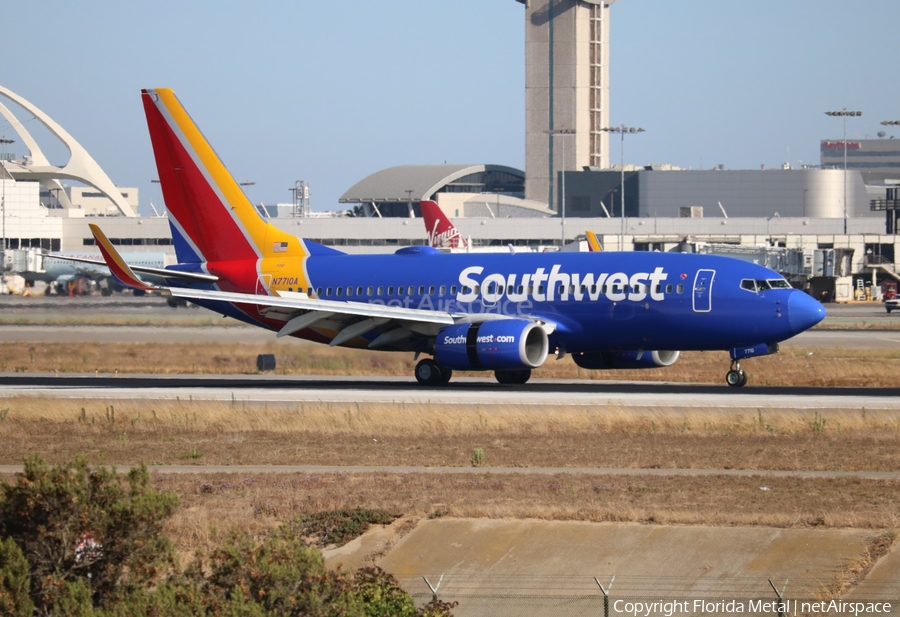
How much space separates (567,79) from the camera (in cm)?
18250

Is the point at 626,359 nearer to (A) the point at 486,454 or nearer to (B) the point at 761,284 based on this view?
(B) the point at 761,284

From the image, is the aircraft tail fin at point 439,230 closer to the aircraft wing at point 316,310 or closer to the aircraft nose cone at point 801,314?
the aircraft wing at point 316,310

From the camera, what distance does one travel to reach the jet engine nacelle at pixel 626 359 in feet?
130

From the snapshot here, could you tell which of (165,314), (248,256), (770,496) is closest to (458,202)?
(165,314)

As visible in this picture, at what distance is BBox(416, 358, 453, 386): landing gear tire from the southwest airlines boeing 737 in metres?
0.05

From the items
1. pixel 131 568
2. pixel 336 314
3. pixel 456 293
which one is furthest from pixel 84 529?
pixel 456 293

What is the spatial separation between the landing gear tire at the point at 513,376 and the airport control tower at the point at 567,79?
464 ft

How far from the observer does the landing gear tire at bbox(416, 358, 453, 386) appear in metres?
39.6

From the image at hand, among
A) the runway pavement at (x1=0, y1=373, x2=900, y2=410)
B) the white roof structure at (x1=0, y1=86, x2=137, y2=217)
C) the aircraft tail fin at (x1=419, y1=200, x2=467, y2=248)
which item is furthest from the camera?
the white roof structure at (x1=0, y1=86, x2=137, y2=217)

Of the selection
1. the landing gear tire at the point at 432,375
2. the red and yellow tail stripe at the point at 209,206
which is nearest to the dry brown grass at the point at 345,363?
the red and yellow tail stripe at the point at 209,206

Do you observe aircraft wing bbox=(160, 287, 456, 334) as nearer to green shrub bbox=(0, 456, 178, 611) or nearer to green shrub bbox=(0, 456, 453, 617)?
green shrub bbox=(0, 456, 453, 617)

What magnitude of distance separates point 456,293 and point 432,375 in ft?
9.00

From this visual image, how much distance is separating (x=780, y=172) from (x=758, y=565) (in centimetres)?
15373

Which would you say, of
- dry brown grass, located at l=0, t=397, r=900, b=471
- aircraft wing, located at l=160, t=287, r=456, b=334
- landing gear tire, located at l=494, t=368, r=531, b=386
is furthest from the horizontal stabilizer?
landing gear tire, located at l=494, t=368, r=531, b=386
